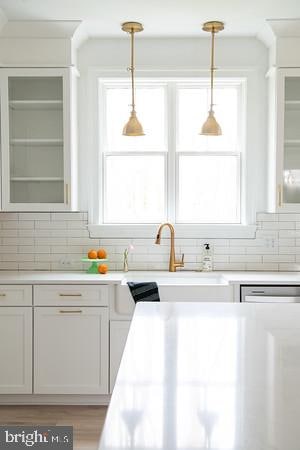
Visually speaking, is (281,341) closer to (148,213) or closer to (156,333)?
(156,333)

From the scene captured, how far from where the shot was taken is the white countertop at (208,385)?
1.00 meters

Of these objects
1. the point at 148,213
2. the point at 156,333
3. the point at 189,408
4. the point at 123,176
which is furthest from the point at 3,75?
the point at 189,408

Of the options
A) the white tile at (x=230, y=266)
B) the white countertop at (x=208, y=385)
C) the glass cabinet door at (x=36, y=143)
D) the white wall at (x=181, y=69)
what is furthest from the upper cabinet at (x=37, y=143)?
the white countertop at (x=208, y=385)

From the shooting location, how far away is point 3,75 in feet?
12.9

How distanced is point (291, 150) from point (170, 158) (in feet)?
3.19

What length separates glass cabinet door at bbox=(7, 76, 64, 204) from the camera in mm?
3965

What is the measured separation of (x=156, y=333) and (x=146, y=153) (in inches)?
107

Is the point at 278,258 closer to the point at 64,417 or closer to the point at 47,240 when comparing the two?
the point at 47,240

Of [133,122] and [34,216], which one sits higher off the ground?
[133,122]

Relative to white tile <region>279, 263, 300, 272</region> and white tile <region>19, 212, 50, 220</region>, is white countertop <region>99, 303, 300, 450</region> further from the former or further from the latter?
white tile <region>19, 212, 50, 220</region>

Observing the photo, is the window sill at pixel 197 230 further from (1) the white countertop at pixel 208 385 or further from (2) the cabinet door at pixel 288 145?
(1) the white countertop at pixel 208 385

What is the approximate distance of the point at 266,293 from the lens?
3645mm

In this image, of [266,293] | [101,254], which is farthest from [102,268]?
[266,293]

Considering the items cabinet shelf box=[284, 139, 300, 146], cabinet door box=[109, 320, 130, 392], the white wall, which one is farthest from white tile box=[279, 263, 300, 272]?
cabinet door box=[109, 320, 130, 392]
